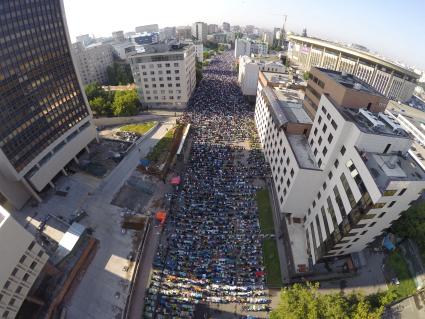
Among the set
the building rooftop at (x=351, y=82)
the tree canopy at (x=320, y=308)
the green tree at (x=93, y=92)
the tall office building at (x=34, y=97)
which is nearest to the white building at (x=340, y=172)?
the building rooftop at (x=351, y=82)

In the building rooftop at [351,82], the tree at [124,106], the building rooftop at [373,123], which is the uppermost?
the building rooftop at [351,82]

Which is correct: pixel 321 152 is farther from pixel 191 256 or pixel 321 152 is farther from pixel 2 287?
pixel 2 287

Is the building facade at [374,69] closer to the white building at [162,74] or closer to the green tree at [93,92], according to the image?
the white building at [162,74]

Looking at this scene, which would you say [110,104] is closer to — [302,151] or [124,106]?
[124,106]

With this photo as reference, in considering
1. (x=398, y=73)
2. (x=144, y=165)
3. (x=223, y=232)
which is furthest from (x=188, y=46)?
(x=398, y=73)

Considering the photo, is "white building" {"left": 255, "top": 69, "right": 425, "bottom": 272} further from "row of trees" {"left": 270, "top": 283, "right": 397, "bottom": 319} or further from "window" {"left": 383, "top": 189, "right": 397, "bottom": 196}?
"row of trees" {"left": 270, "top": 283, "right": 397, "bottom": 319}

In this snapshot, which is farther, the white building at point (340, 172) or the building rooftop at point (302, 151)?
the building rooftop at point (302, 151)
